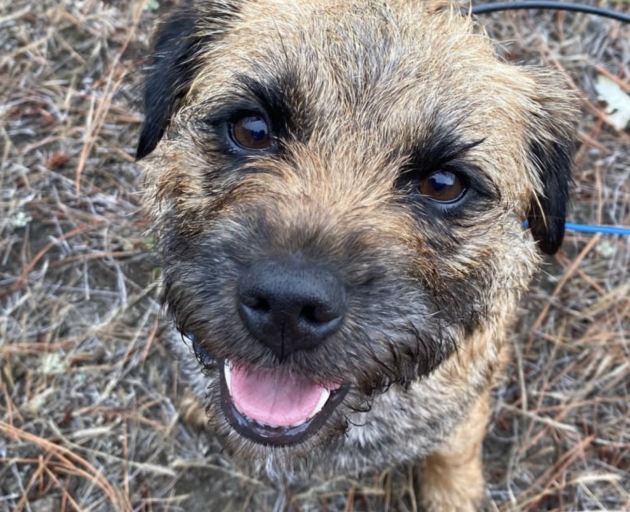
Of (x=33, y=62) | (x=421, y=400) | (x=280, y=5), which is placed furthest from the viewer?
(x=33, y=62)

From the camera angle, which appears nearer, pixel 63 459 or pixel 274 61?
pixel 274 61

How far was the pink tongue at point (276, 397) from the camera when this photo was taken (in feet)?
6.76

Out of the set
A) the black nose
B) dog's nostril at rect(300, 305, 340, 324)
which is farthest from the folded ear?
dog's nostril at rect(300, 305, 340, 324)

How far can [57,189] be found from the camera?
381 cm

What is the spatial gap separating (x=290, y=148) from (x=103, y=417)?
207cm

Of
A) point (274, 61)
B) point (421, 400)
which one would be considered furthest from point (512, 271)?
point (274, 61)

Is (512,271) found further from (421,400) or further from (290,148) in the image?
(290,148)

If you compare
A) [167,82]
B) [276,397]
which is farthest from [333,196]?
[167,82]

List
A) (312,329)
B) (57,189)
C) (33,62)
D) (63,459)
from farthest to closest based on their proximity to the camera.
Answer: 1. (33,62)
2. (57,189)
3. (63,459)
4. (312,329)

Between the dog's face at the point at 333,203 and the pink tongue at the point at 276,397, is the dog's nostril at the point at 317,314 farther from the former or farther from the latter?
the pink tongue at the point at 276,397

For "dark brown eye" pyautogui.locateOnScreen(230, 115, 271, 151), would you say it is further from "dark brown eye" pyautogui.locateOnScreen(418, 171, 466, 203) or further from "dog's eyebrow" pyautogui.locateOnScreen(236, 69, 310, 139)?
"dark brown eye" pyautogui.locateOnScreen(418, 171, 466, 203)

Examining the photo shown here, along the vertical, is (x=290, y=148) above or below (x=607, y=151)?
above

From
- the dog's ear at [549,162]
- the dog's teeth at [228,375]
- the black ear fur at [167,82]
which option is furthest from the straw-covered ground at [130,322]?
the dog's teeth at [228,375]

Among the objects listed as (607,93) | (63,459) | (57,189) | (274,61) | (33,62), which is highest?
(274,61)
